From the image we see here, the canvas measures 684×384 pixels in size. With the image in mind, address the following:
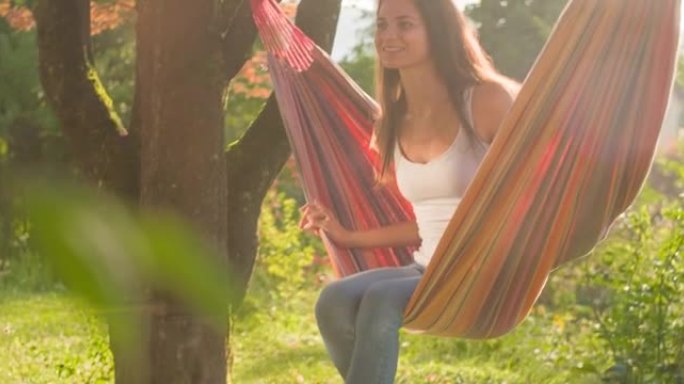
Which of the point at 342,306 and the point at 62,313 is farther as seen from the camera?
the point at 62,313

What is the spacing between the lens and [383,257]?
3479 mm

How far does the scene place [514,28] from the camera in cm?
1240

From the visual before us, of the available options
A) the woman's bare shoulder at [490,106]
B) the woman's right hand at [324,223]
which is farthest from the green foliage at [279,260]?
the woman's bare shoulder at [490,106]

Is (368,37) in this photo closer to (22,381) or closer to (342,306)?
(22,381)

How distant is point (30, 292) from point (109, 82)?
1.89 meters

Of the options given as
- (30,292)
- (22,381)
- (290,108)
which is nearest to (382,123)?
(290,108)

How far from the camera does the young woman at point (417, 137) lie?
2.99m

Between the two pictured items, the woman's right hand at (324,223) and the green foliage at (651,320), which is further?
the green foliage at (651,320)

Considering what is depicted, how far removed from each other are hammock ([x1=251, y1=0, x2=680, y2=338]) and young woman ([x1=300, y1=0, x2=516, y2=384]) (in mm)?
110

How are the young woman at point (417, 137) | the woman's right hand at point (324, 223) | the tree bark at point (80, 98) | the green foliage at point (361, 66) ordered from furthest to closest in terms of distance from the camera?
the green foliage at point (361, 66)
the tree bark at point (80, 98)
the woman's right hand at point (324, 223)
the young woman at point (417, 137)

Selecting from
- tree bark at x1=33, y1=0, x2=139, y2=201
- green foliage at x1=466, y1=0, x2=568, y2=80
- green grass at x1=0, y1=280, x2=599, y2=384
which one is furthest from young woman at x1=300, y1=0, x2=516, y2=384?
green foliage at x1=466, y1=0, x2=568, y2=80

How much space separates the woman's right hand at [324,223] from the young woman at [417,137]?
0.25m

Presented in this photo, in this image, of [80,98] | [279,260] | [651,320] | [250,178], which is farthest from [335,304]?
[279,260]

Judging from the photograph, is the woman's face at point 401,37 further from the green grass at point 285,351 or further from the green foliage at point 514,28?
the green foliage at point 514,28
